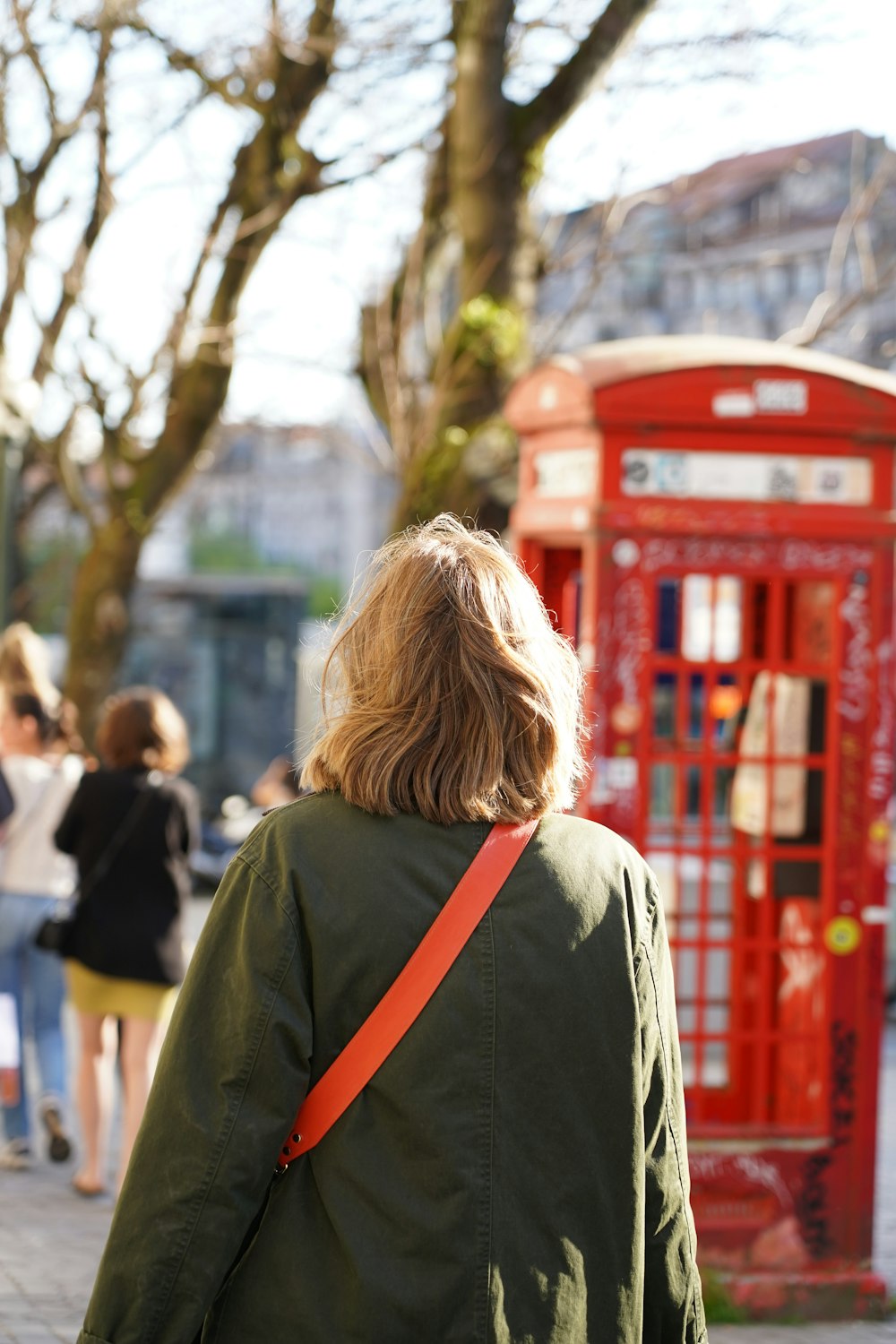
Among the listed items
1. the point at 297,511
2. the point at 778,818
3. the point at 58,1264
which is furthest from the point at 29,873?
the point at 297,511

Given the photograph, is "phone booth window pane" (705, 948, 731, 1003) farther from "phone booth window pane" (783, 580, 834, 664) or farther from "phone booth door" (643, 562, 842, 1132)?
"phone booth window pane" (783, 580, 834, 664)

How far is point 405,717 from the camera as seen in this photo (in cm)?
212

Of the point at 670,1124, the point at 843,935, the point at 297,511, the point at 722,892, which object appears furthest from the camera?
the point at 297,511

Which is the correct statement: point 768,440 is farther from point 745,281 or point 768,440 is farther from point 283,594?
point 745,281

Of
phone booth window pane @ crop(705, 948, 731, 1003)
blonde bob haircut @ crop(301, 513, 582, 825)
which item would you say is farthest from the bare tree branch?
blonde bob haircut @ crop(301, 513, 582, 825)

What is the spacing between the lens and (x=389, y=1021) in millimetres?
2021

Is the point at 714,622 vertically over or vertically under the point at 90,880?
over

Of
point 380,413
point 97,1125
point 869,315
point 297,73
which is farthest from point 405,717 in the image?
point 869,315

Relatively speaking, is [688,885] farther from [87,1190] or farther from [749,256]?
[749,256]

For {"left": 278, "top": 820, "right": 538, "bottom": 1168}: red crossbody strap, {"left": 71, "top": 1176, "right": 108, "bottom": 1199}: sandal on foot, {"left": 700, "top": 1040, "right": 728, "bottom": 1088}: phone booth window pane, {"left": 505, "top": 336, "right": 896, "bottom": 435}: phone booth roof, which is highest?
{"left": 505, "top": 336, "right": 896, "bottom": 435}: phone booth roof

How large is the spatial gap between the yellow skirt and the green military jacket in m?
3.73

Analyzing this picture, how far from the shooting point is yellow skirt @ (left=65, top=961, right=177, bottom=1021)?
18.7ft

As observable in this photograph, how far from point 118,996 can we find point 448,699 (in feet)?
12.9

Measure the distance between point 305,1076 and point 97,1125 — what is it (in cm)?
419
